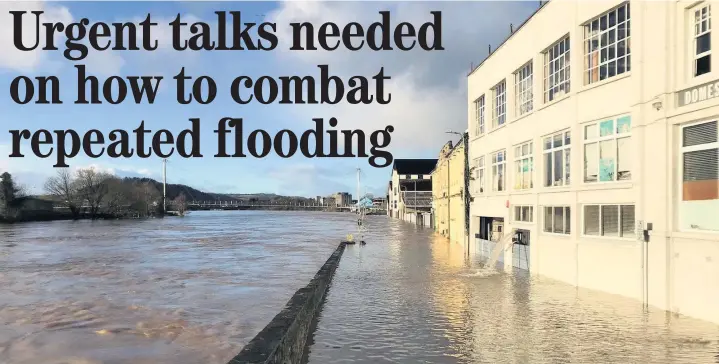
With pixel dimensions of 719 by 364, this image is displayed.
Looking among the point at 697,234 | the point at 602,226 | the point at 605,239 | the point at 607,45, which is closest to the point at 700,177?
the point at 697,234

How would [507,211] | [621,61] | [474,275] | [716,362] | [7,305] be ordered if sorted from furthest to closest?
1. [507,211]
2. [474,275]
3. [7,305]
4. [621,61]
5. [716,362]

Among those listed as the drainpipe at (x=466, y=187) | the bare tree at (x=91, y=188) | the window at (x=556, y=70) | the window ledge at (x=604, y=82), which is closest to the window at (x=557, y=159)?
the window at (x=556, y=70)

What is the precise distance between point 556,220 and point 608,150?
3821 mm

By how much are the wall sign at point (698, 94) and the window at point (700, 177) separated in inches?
21.8

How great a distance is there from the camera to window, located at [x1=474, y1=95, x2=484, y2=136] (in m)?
28.9

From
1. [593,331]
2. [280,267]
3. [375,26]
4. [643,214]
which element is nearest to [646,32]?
[643,214]

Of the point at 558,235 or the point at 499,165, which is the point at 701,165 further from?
the point at 499,165

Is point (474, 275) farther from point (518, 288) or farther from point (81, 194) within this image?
point (81, 194)

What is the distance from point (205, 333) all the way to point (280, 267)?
13.8 meters

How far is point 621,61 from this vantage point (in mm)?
15016

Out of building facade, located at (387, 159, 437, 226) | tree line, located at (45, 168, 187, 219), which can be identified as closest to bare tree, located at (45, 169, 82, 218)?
tree line, located at (45, 168, 187, 219)

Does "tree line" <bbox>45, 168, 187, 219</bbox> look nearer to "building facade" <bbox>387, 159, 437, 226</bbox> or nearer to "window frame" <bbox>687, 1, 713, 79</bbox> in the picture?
"building facade" <bbox>387, 159, 437, 226</bbox>

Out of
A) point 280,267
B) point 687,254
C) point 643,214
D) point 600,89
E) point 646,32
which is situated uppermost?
point 646,32

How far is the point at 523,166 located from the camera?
21.8 m
